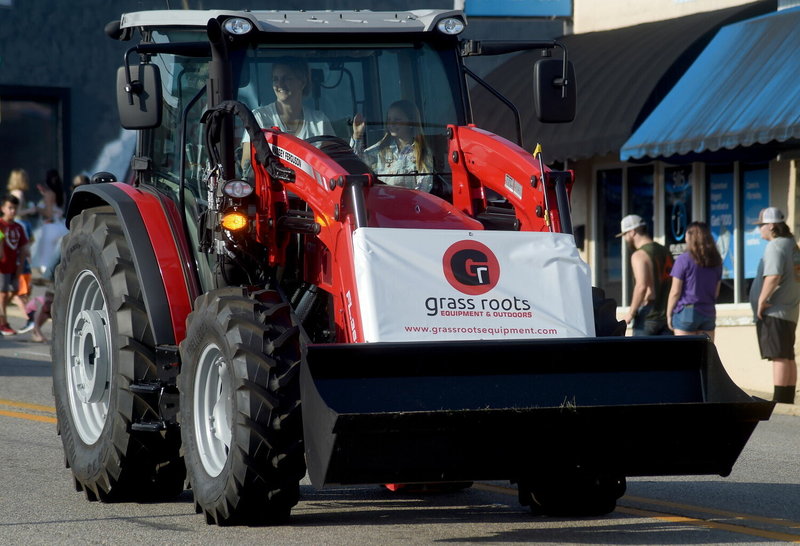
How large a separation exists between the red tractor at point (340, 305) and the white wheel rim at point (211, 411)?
0.6 inches

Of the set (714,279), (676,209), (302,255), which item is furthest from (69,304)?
(676,209)

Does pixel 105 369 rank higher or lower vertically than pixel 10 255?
lower

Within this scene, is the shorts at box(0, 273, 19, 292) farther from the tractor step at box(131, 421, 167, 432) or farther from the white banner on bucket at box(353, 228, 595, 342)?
the white banner on bucket at box(353, 228, 595, 342)

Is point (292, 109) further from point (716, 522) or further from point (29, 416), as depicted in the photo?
point (29, 416)

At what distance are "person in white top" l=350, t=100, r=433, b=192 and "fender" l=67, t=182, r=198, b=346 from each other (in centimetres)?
112

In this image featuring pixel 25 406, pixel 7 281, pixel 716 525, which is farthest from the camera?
pixel 7 281

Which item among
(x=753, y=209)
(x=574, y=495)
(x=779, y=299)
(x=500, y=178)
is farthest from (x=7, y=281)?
(x=574, y=495)

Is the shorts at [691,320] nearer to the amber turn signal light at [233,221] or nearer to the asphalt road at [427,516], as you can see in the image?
the asphalt road at [427,516]

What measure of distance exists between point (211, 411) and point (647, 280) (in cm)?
804

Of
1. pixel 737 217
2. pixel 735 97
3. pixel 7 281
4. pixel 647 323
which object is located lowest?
pixel 647 323

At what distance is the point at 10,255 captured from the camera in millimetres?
20297

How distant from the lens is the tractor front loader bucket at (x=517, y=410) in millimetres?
6387

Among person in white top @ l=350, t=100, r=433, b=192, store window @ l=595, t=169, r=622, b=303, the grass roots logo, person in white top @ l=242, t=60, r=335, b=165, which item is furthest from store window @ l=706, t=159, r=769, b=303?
the grass roots logo

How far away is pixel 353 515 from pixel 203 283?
5.03ft
